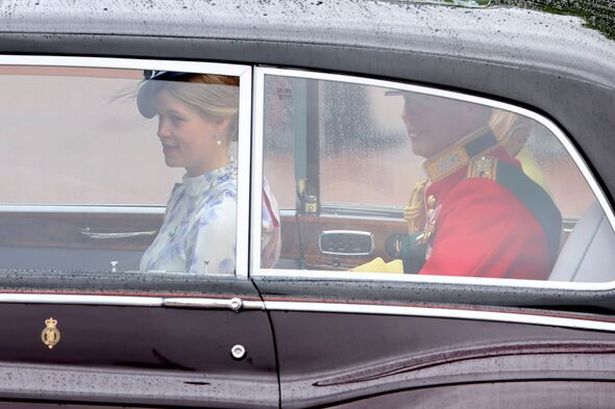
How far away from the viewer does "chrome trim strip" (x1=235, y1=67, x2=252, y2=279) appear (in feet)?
9.23

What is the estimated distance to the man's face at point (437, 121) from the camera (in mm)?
2822

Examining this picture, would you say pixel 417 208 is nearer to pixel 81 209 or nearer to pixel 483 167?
pixel 483 167

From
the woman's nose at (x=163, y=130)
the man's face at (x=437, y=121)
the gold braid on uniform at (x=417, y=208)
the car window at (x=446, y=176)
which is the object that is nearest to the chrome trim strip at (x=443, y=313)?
the car window at (x=446, y=176)

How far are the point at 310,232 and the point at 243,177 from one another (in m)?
0.26

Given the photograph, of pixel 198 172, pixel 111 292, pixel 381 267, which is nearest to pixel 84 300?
pixel 111 292

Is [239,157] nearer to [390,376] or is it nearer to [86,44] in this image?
[86,44]

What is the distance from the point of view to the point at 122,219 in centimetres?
327

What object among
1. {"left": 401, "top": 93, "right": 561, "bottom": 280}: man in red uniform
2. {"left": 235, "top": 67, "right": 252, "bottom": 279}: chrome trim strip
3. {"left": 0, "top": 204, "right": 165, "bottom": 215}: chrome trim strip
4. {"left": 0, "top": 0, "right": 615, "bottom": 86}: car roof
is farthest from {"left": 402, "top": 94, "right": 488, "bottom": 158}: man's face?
{"left": 0, "top": 204, "right": 165, "bottom": 215}: chrome trim strip

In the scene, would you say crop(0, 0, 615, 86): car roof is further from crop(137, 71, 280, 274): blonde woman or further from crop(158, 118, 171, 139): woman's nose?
crop(158, 118, 171, 139): woman's nose

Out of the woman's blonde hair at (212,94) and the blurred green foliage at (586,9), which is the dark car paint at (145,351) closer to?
the woman's blonde hair at (212,94)

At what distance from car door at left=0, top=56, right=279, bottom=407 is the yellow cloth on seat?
27 centimetres

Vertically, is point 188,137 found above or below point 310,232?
above

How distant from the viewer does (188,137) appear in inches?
117

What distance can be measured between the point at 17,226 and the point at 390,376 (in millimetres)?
1173
